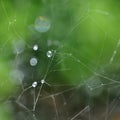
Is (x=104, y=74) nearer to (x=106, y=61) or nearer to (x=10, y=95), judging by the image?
(x=106, y=61)

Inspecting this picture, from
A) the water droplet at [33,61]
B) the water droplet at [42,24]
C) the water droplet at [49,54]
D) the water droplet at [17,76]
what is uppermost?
the water droplet at [42,24]

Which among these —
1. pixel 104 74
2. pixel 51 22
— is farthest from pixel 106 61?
pixel 51 22

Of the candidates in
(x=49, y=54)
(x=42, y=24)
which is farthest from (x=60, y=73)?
(x=42, y=24)

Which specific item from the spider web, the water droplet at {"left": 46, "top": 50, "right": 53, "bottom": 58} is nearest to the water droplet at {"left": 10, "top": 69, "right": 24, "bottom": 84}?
the spider web

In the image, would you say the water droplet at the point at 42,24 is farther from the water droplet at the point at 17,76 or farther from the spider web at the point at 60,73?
the water droplet at the point at 17,76

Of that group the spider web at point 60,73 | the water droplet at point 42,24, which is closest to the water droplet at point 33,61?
the spider web at point 60,73

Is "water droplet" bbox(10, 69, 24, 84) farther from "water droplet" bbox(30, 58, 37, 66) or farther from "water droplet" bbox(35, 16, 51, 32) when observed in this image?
"water droplet" bbox(35, 16, 51, 32)
